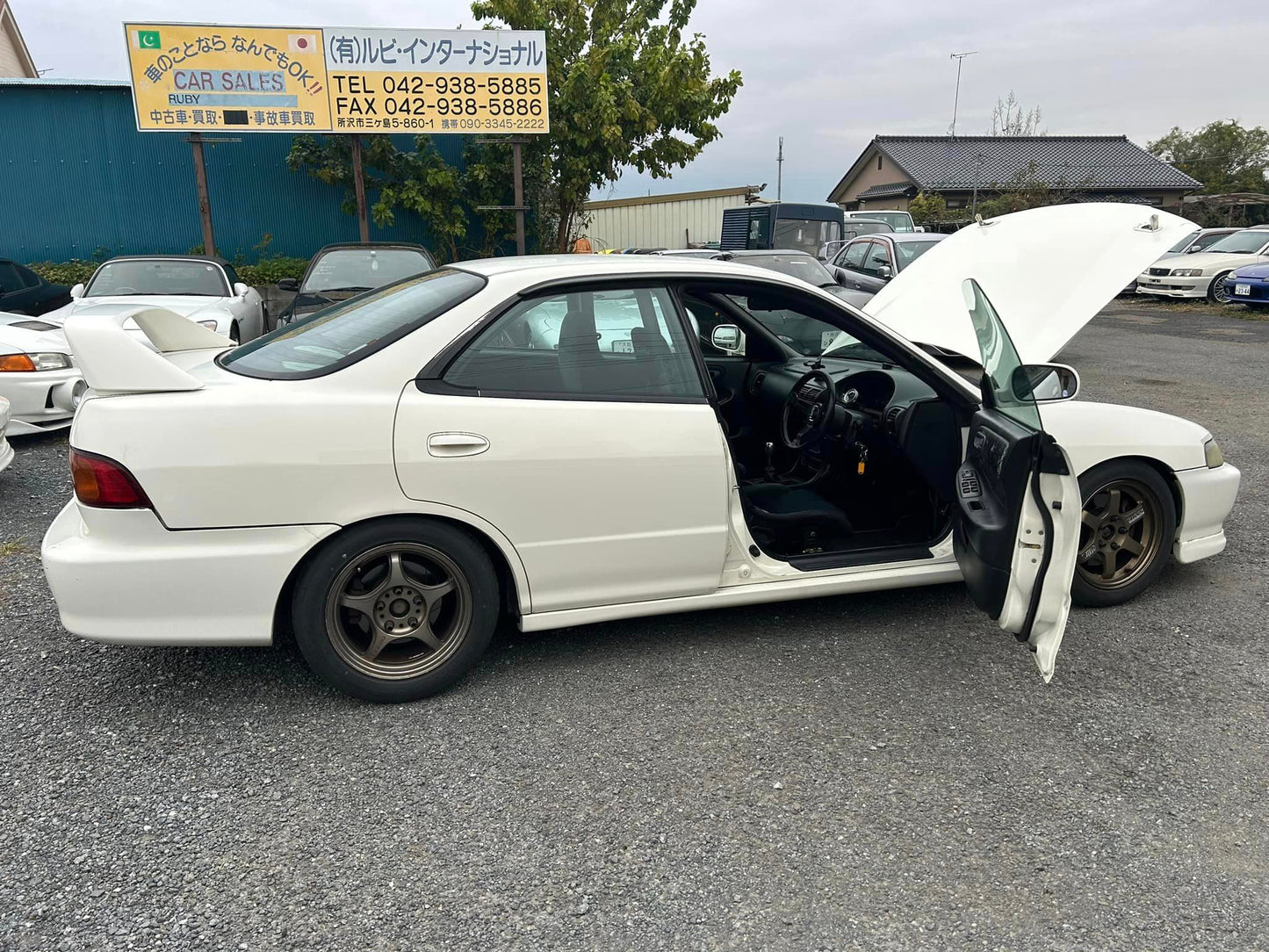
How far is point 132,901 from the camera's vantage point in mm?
2248

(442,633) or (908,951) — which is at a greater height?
(442,633)

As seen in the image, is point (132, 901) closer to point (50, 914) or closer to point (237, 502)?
point (50, 914)

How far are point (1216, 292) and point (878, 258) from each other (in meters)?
10.3

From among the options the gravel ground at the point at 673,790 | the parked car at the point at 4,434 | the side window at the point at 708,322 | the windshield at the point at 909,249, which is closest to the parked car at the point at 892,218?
the windshield at the point at 909,249

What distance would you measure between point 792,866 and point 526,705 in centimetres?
113

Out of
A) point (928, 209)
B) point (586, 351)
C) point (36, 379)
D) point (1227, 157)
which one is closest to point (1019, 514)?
point (586, 351)

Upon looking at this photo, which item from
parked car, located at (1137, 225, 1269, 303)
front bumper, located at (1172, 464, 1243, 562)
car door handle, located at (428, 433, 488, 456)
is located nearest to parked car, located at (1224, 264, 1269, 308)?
parked car, located at (1137, 225, 1269, 303)

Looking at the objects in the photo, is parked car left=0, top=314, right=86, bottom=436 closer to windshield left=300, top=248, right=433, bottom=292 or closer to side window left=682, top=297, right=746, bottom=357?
windshield left=300, top=248, right=433, bottom=292

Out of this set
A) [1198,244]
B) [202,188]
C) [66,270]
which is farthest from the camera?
[1198,244]

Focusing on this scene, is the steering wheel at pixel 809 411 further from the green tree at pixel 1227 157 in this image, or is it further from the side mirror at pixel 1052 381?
the green tree at pixel 1227 157

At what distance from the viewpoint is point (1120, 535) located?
3.93m

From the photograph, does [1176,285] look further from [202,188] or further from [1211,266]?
[202,188]

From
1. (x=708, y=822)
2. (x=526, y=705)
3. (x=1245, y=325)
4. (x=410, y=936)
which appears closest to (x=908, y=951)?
(x=708, y=822)

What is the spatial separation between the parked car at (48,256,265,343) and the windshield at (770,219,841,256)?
1119cm
